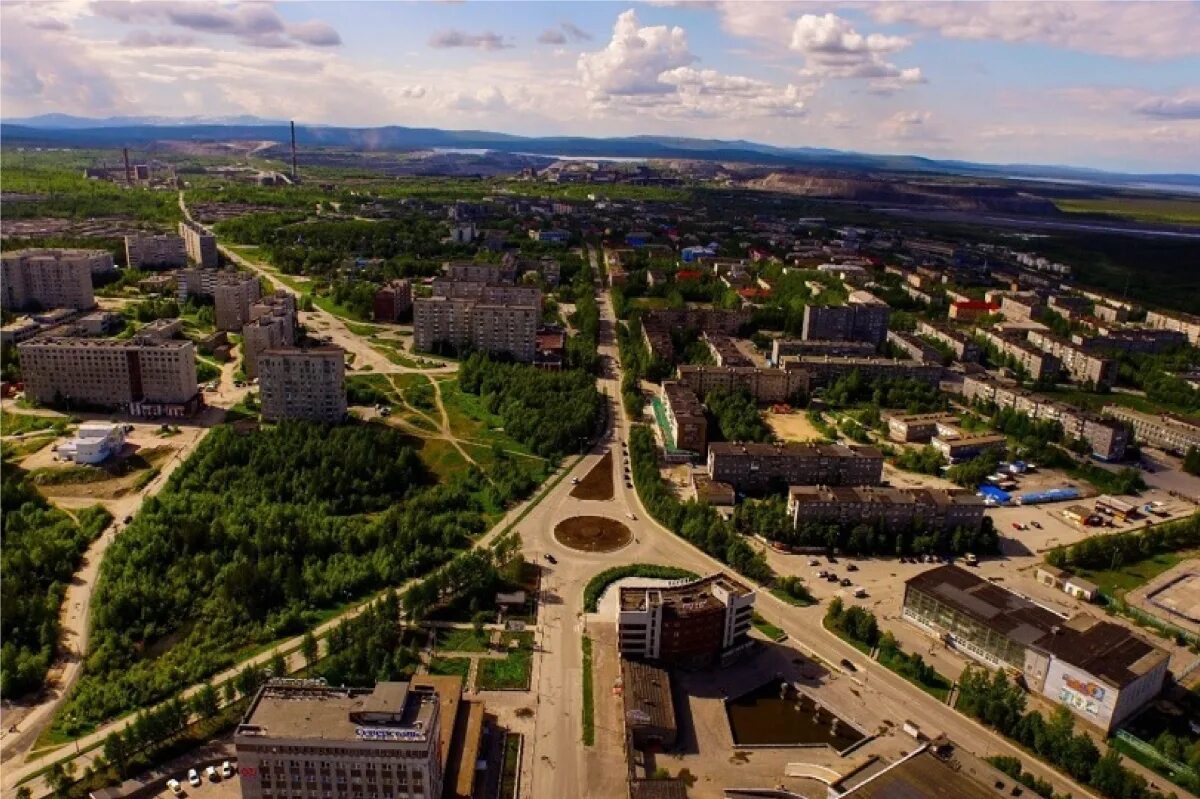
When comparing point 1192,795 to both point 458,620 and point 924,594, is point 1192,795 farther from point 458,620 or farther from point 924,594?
point 458,620

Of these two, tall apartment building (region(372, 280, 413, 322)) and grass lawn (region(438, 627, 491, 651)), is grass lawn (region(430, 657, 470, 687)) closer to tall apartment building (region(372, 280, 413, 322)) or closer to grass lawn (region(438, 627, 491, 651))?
grass lawn (region(438, 627, 491, 651))

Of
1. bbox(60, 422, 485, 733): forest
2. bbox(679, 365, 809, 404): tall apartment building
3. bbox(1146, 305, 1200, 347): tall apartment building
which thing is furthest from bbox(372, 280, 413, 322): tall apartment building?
bbox(1146, 305, 1200, 347): tall apartment building

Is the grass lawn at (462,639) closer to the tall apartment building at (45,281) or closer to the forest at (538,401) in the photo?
the forest at (538,401)

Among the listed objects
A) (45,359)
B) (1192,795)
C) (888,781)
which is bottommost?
(1192,795)

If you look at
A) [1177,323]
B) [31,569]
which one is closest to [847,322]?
[1177,323]

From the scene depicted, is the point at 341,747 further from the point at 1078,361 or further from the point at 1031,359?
the point at 1078,361

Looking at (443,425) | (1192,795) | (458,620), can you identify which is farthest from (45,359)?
(1192,795)
